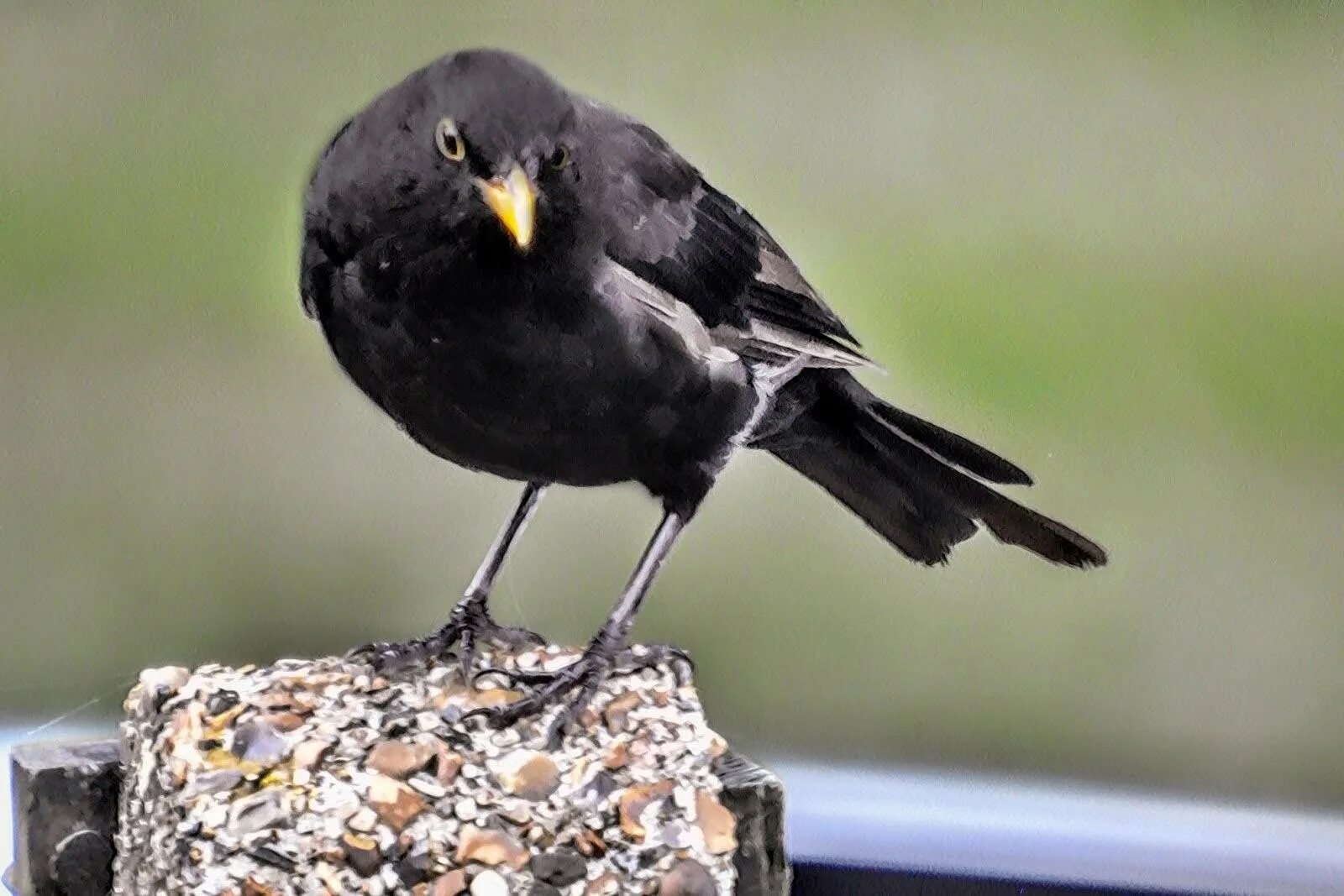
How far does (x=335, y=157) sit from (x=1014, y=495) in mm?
1036

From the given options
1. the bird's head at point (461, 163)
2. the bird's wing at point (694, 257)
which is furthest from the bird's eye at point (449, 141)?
the bird's wing at point (694, 257)

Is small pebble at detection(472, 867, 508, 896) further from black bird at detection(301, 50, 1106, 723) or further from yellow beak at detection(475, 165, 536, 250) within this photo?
yellow beak at detection(475, 165, 536, 250)

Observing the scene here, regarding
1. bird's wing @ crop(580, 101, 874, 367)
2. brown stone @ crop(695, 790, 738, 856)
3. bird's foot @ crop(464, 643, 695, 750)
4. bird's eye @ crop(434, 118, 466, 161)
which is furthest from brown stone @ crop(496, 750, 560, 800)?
bird's eye @ crop(434, 118, 466, 161)

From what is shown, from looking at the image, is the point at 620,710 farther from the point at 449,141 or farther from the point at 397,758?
the point at 449,141

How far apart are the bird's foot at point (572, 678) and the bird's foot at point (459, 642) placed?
8 cm

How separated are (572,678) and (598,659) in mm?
52

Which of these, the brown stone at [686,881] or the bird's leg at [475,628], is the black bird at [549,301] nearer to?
the bird's leg at [475,628]

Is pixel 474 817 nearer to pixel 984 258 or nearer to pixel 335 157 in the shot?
pixel 335 157

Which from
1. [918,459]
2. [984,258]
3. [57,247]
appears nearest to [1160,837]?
[918,459]

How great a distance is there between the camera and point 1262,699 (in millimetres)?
1896

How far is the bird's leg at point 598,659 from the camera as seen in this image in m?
1.42

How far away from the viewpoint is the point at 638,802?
129cm

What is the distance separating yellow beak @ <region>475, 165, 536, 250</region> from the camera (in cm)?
121

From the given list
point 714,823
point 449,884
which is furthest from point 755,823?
point 449,884
